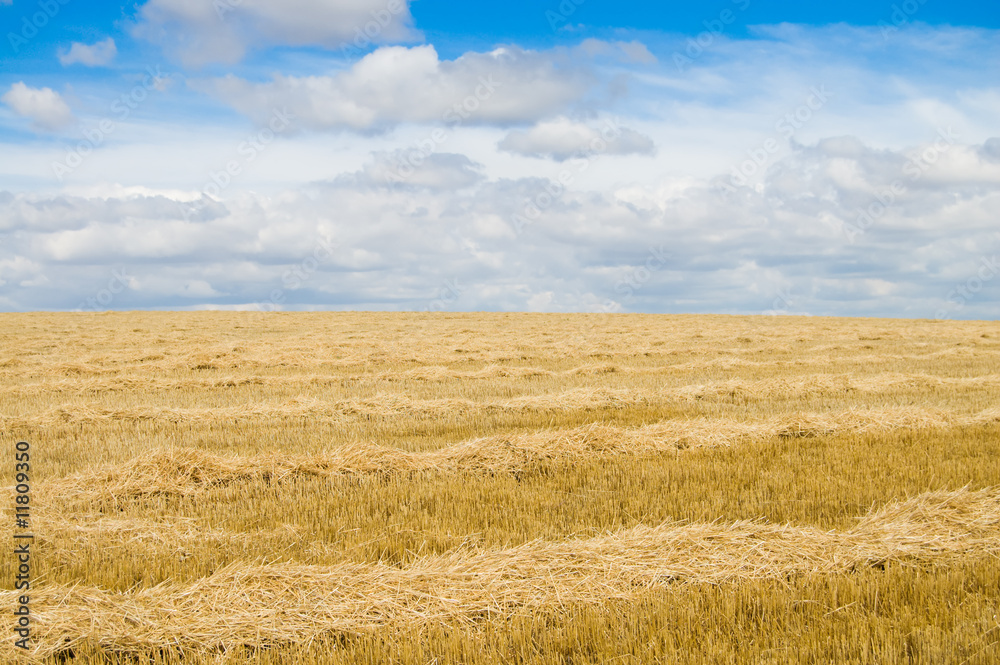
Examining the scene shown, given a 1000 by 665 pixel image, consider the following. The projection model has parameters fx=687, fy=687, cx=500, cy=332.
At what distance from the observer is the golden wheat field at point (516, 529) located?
12.4ft

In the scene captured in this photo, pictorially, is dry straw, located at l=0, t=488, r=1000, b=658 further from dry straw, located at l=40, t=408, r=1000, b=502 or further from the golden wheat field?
dry straw, located at l=40, t=408, r=1000, b=502

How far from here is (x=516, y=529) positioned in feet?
18.1

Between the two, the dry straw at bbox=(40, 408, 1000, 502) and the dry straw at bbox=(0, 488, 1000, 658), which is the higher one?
the dry straw at bbox=(40, 408, 1000, 502)

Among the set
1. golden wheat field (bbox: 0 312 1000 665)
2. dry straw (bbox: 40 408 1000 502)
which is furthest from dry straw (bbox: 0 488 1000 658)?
dry straw (bbox: 40 408 1000 502)

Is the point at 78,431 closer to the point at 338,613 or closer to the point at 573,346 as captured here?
the point at 338,613

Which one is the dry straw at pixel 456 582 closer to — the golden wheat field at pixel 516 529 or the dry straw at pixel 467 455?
the golden wheat field at pixel 516 529

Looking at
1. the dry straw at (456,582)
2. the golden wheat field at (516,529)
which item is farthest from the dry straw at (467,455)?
the dry straw at (456,582)

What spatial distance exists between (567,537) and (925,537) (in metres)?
2.59

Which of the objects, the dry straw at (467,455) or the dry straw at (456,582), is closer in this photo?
the dry straw at (456,582)

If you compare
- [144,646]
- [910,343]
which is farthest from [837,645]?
[910,343]

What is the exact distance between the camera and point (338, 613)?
403 cm

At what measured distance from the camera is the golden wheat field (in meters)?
3.78

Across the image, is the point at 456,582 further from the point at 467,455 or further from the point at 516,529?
the point at 467,455

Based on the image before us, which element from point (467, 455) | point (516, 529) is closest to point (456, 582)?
point (516, 529)
